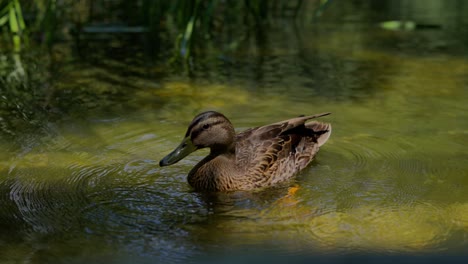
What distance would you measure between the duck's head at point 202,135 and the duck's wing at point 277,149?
27 centimetres

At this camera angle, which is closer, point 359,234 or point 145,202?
point 359,234

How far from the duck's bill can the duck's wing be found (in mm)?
426

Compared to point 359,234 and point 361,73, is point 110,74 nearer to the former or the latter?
point 361,73

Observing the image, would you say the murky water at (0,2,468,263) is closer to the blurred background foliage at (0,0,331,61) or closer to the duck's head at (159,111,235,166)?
the duck's head at (159,111,235,166)

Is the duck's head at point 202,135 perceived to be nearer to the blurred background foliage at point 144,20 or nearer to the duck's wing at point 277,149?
the duck's wing at point 277,149

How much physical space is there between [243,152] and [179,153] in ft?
1.95

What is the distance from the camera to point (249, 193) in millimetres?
5715

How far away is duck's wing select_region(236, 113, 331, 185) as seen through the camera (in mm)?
5918

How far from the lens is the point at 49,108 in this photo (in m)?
7.51

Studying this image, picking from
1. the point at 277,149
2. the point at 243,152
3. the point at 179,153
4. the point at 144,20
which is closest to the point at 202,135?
the point at 179,153

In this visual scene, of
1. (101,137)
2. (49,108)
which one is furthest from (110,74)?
(101,137)

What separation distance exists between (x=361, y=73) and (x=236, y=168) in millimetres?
3565

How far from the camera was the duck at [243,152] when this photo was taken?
5.68 m

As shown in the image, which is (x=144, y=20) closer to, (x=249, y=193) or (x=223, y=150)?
(x=223, y=150)
